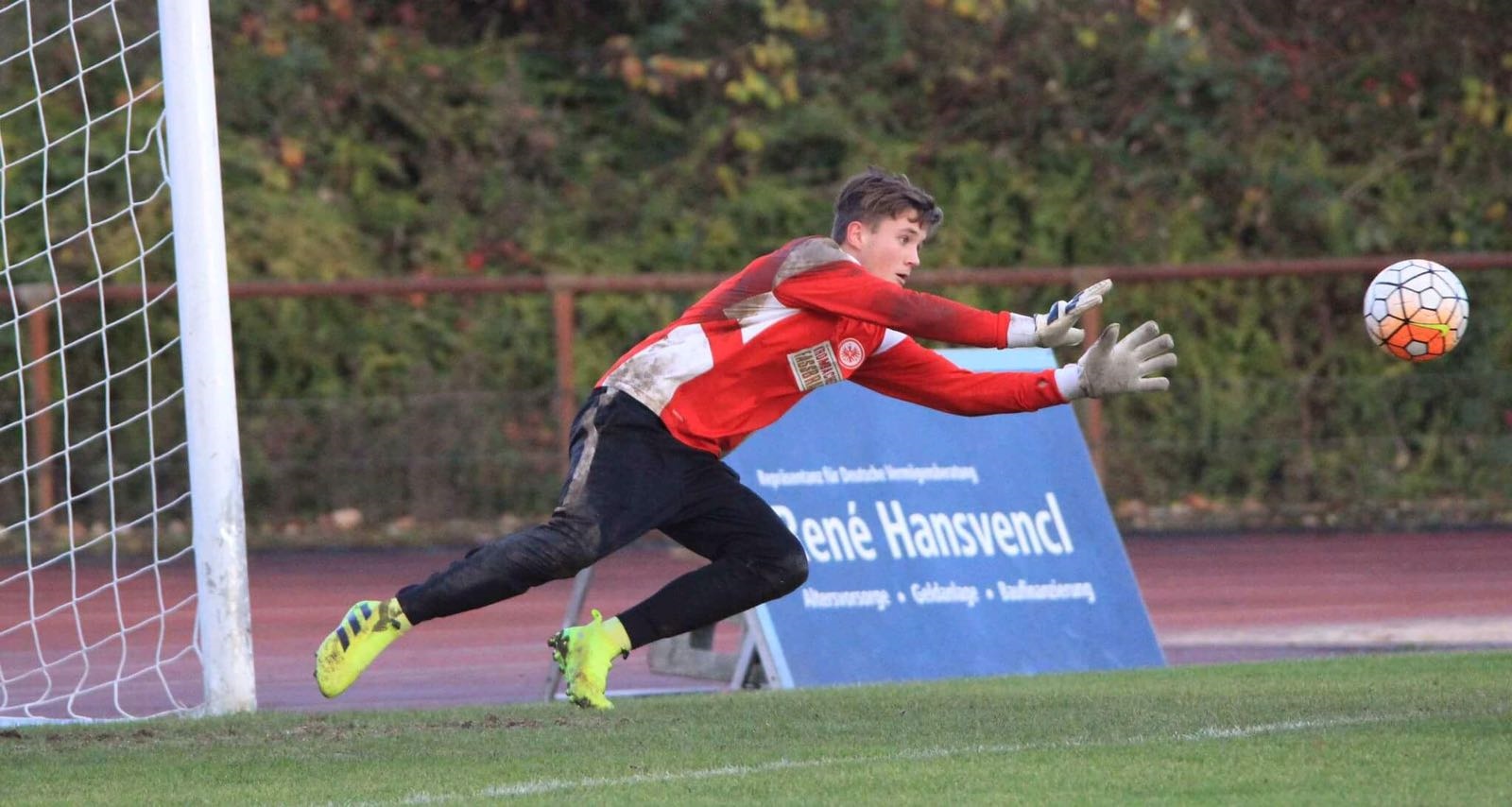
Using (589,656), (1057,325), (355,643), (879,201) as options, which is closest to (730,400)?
(879,201)

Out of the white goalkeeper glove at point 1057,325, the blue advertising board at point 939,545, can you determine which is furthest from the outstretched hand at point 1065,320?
the blue advertising board at point 939,545

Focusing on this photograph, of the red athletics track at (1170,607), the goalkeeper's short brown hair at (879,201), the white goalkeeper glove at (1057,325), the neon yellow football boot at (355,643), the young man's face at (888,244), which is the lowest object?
the red athletics track at (1170,607)

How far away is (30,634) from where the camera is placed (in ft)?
34.5

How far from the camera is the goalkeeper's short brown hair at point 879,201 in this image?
628cm

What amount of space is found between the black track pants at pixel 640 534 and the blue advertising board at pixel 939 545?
5.19 feet

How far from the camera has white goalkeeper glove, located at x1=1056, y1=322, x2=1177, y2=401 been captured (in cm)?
591

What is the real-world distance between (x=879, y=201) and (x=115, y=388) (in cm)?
1067

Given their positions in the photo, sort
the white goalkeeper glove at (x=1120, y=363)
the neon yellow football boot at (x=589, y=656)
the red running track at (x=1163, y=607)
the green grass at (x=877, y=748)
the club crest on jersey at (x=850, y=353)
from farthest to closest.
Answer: the red running track at (x=1163, y=607) → the club crest on jersey at (x=850, y=353) → the neon yellow football boot at (x=589, y=656) → the white goalkeeper glove at (x=1120, y=363) → the green grass at (x=877, y=748)

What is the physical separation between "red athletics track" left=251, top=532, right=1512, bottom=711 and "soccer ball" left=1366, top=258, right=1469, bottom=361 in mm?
2485

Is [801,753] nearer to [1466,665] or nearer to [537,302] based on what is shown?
[1466,665]

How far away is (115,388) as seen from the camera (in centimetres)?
1550

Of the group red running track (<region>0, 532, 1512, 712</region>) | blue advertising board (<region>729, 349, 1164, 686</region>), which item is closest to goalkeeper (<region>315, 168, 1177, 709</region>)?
blue advertising board (<region>729, 349, 1164, 686</region>)

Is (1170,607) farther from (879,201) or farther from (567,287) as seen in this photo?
(879,201)

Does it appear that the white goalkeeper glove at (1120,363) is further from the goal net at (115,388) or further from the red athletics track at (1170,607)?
the red athletics track at (1170,607)
